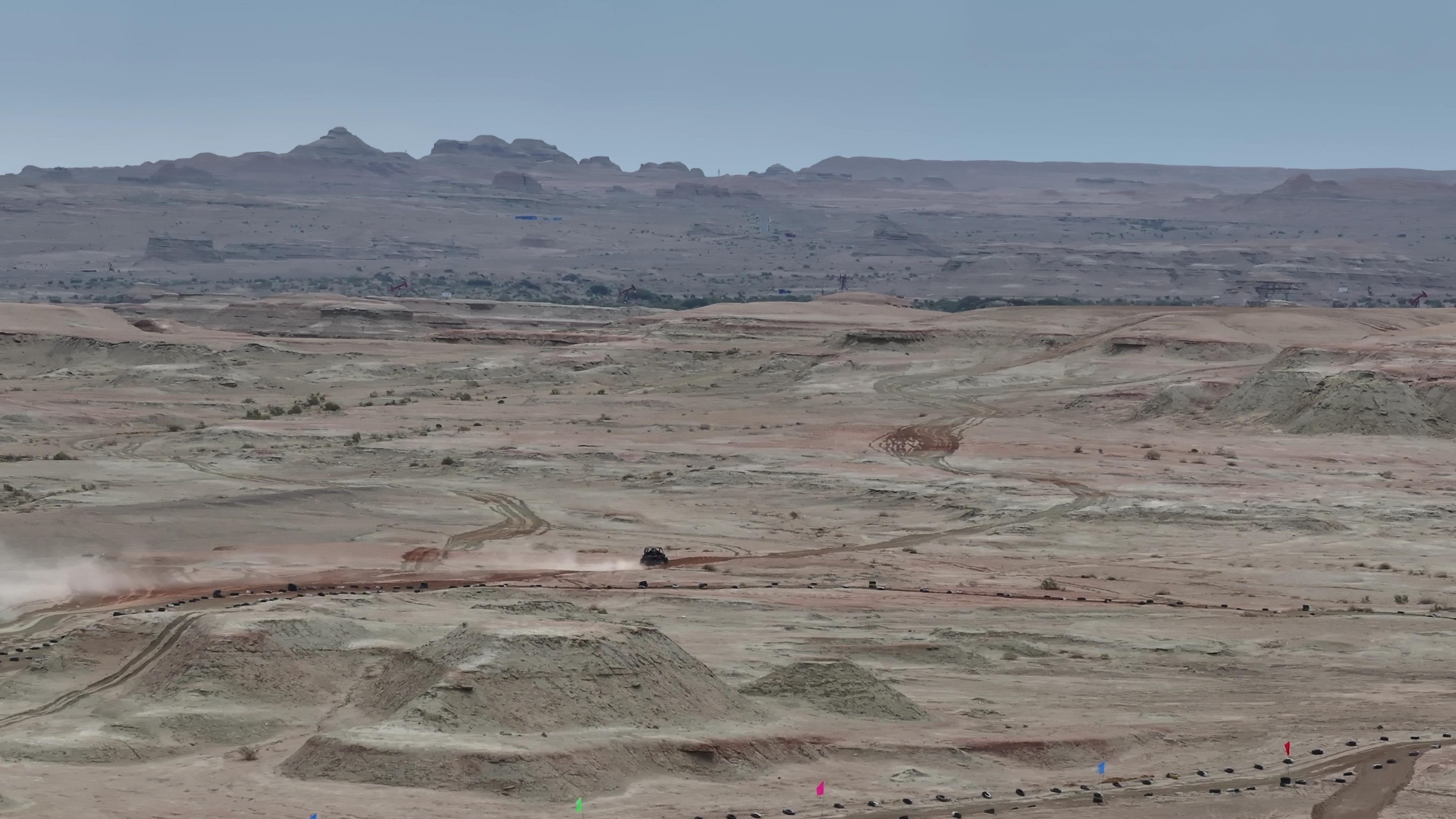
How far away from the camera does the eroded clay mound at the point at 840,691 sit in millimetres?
24938

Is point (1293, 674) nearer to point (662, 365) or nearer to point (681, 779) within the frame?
point (681, 779)

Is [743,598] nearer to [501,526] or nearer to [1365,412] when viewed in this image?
[501,526]

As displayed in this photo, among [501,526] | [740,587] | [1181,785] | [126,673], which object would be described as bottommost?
[501,526]

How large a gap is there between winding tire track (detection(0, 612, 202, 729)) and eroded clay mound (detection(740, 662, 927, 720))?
8394 mm

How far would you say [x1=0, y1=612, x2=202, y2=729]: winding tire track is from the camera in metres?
23.8

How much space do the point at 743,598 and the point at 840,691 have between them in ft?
27.8

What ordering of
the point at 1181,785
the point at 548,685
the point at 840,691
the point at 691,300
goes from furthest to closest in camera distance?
the point at 691,300
the point at 840,691
the point at 548,685
the point at 1181,785

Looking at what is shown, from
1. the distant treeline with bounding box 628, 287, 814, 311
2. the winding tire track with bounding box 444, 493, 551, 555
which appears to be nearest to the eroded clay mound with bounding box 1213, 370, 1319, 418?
the winding tire track with bounding box 444, 493, 551, 555

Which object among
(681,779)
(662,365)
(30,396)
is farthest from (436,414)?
(681,779)

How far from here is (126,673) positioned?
25.7m

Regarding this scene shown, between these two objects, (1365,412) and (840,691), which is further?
(1365,412)

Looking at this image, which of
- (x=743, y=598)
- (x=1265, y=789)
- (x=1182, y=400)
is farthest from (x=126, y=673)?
(x=1182, y=400)

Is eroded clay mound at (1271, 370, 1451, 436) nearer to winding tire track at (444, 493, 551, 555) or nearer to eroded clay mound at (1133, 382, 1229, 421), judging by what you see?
eroded clay mound at (1133, 382, 1229, 421)

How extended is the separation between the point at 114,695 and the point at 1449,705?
19.0 meters
